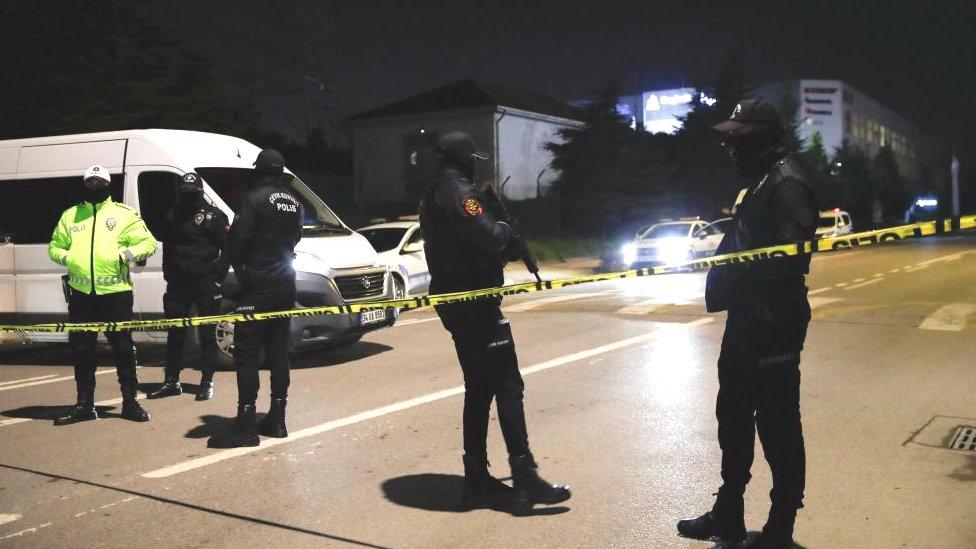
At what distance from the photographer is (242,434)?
5699 mm

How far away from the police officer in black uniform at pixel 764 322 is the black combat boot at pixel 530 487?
2.72 feet

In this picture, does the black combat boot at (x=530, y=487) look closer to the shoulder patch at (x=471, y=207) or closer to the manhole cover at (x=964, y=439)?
the shoulder patch at (x=471, y=207)

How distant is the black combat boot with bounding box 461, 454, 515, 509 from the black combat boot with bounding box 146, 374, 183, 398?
13.7ft

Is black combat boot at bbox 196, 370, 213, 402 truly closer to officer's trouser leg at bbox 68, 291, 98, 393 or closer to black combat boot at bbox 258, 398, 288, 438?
officer's trouser leg at bbox 68, 291, 98, 393

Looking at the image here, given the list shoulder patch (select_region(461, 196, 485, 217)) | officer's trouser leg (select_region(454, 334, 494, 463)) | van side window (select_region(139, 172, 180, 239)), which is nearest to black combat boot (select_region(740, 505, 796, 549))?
officer's trouser leg (select_region(454, 334, 494, 463))

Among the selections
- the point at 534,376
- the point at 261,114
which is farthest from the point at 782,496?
the point at 261,114

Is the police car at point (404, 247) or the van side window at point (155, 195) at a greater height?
the van side window at point (155, 195)

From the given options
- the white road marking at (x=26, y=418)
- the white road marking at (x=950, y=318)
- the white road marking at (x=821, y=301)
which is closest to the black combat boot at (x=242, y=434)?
the white road marking at (x=26, y=418)

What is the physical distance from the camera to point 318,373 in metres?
8.49

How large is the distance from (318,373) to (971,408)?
5703 mm

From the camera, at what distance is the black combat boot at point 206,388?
7.38 meters

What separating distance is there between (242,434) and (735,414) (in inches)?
134

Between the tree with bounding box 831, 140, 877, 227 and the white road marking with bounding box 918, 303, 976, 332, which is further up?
the tree with bounding box 831, 140, 877, 227

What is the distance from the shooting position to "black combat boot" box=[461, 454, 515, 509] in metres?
4.37
